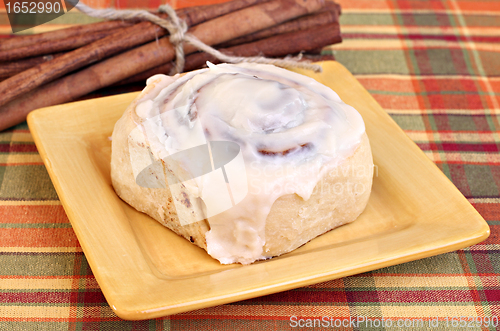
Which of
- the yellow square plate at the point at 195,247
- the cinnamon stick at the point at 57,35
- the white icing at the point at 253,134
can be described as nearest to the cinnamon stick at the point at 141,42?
the cinnamon stick at the point at 57,35

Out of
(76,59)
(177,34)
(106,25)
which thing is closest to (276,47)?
(177,34)

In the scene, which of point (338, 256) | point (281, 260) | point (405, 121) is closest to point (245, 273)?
point (281, 260)

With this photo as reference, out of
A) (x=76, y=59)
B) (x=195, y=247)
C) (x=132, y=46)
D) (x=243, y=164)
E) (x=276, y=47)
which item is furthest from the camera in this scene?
(x=276, y=47)

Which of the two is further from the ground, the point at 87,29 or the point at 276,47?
the point at 87,29

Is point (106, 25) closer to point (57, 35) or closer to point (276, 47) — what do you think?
point (57, 35)

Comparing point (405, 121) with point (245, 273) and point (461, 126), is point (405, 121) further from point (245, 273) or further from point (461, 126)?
point (245, 273)

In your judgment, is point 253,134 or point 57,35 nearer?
point 253,134

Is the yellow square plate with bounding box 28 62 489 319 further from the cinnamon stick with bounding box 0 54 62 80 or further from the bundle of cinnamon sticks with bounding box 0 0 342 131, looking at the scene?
the cinnamon stick with bounding box 0 54 62 80
